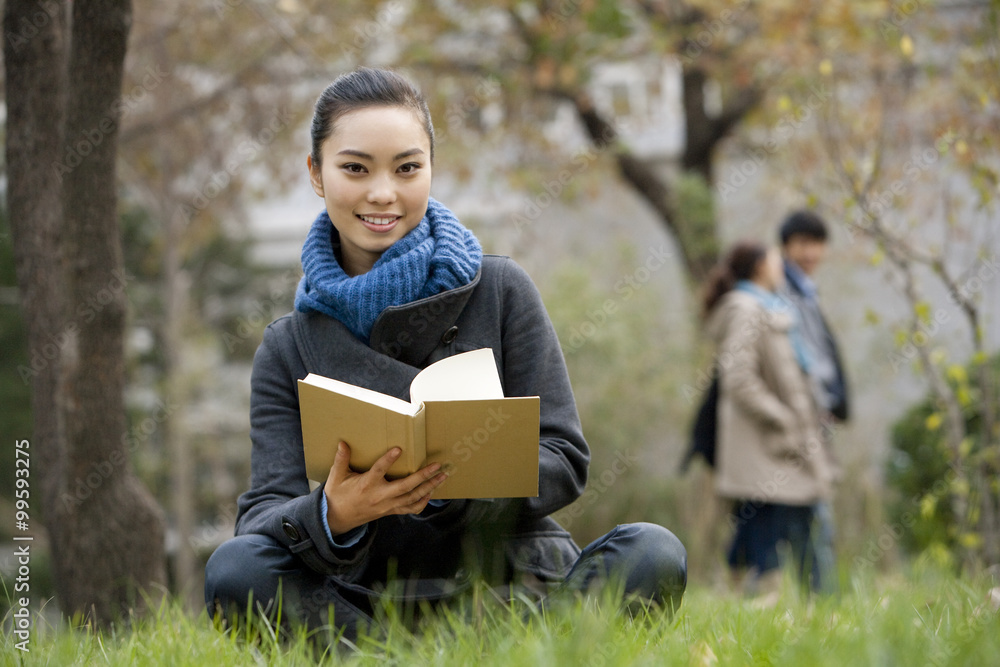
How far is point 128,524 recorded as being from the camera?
2.96m

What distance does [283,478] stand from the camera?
213cm

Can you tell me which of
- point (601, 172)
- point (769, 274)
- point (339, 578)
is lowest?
point (339, 578)

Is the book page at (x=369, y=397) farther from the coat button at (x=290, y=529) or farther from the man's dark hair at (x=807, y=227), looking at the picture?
the man's dark hair at (x=807, y=227)

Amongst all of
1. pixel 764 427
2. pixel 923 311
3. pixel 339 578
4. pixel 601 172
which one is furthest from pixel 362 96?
pixel 601 172

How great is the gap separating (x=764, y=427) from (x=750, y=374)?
0.90 ft

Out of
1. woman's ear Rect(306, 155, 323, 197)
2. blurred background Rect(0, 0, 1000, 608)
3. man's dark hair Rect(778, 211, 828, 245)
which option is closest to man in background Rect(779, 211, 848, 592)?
man's dark hair Rect(778, 211, 828, 245)

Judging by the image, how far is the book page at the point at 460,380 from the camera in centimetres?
178

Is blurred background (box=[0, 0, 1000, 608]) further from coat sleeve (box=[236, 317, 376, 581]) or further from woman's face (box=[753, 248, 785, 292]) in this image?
coat sleeve (box=[236, 317, 376, 581])

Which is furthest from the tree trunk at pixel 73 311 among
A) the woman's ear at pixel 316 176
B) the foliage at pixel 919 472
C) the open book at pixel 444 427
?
the foliage at pixel 919 472

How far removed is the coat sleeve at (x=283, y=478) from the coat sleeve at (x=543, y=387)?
1.30 ft

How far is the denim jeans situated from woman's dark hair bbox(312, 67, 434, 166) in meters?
0.92

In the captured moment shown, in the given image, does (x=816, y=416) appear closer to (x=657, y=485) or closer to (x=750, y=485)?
(x=750, y=485)

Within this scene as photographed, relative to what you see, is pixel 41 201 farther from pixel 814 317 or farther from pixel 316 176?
pixel 814 317

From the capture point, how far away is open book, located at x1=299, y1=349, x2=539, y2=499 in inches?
66.9
